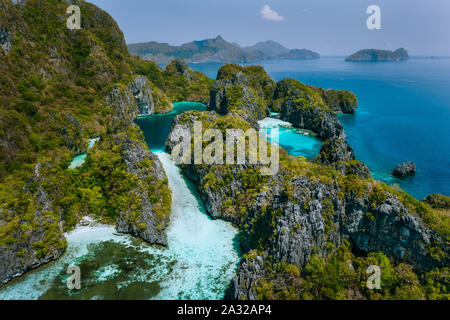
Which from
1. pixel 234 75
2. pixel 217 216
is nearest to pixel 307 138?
Result: pixel 234 75

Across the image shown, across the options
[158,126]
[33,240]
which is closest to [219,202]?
[33,240]

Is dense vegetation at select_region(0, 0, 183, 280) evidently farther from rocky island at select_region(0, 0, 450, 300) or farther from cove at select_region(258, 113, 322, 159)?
cove at select_region(258, 113, 322, 159)

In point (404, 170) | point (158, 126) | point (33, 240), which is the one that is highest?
point (158, 126)

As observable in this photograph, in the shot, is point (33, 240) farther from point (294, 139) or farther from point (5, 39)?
point (294, 139)

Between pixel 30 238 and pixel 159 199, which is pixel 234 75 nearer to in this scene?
pixel 159 199
